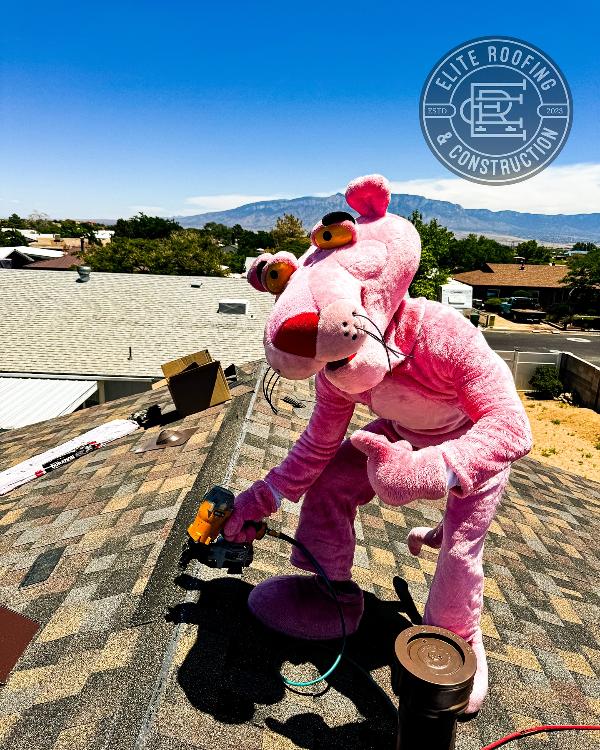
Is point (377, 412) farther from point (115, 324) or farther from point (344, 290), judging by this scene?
point (115, 324)

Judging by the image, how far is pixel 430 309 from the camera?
2.64 m

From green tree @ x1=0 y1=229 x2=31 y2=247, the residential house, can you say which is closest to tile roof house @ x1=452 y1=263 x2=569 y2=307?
the residential house

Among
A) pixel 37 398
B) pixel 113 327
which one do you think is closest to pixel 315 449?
pixel 37 398

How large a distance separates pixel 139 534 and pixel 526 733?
2.63 metres

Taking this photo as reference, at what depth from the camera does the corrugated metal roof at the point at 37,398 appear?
11438mm

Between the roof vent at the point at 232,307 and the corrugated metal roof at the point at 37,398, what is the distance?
17.6ft

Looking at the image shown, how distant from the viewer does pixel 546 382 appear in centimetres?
2070

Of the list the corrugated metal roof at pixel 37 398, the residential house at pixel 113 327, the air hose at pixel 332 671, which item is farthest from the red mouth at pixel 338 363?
the residential house at pixel 113 327

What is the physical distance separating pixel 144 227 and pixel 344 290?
269ft

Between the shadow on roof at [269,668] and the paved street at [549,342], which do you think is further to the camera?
the paved street at [549,342]

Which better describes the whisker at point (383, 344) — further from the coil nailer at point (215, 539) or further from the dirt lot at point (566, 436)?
the dirt lot at point (566, 436)

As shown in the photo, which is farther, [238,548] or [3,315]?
[3,315]

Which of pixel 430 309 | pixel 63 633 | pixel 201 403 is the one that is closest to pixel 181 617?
pixel 63 633

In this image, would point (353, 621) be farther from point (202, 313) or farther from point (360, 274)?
point (202, 313)
